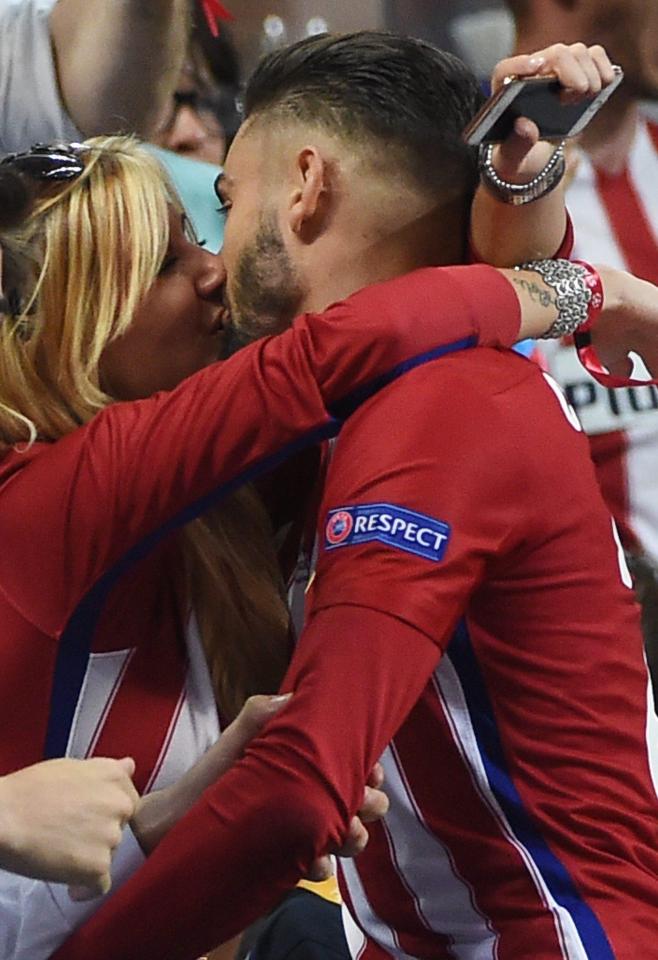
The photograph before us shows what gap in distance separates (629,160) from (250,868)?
146 centimetres

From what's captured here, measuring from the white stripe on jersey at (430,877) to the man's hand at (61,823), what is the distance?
285mm

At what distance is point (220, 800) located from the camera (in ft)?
2.84

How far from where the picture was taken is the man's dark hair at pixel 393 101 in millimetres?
1212

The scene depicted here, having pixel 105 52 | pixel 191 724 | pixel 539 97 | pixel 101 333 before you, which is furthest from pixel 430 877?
pixel 105 52

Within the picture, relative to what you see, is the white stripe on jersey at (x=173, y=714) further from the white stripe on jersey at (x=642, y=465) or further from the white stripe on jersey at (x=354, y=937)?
the white stripe on jersey at (x=642, y=465)

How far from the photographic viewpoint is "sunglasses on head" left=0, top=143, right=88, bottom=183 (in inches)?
44.5

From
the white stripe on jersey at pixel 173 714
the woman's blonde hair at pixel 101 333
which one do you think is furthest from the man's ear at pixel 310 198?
the white stripe on jersey at pixel 173 714

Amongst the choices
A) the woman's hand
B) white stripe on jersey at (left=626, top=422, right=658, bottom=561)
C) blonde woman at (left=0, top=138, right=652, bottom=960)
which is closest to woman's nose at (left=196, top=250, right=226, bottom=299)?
blonde woman at (left=0, top=138, right=652, bottom=960)

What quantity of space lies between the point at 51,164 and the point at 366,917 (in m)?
0.63

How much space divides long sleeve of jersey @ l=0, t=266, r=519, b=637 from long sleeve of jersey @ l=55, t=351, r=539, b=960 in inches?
2.0

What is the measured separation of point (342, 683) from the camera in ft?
2.82

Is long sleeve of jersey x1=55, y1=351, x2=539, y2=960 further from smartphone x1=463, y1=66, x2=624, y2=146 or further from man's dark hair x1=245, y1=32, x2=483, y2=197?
man's dark hair x1=245, y1=32, x2=483, y2=197

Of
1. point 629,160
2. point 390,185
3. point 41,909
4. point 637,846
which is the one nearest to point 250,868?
point 41,909

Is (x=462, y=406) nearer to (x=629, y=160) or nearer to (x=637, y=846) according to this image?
(x=637, y=846)
